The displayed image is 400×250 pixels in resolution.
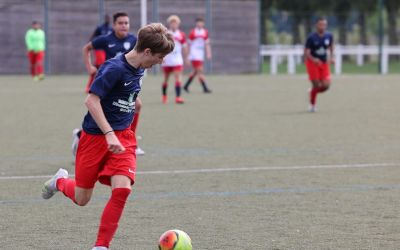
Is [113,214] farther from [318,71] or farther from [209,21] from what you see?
[209,21]

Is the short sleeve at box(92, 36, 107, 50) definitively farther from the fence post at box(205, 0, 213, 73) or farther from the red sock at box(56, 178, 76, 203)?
the fence post at box(205, 0, 213, 73)

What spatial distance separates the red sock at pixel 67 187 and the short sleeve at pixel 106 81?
34.6 inches

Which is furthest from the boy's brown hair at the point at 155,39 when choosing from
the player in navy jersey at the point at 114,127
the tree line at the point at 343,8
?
the tree line at the point at 343,8

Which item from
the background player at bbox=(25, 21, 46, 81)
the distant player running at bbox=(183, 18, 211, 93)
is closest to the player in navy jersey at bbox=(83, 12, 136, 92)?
the distant player running at bbox=(183, 18, 211, 93)

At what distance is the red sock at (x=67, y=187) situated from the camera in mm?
7344

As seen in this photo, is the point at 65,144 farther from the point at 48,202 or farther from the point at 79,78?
the point at 79,78

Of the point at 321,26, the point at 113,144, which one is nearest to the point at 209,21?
the point at 321,26

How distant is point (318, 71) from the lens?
21.1m

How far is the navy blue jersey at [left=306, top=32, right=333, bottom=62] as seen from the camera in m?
21.1

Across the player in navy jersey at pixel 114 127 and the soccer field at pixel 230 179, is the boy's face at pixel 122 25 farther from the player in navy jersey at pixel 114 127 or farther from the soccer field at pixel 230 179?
the player in navy jersey at pixel 114 127

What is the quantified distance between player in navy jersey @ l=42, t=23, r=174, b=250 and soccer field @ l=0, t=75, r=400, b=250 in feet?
1.99

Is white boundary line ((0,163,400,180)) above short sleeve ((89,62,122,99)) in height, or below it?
below

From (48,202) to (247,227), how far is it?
219 centimetres

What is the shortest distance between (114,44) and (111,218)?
6.25 metres
